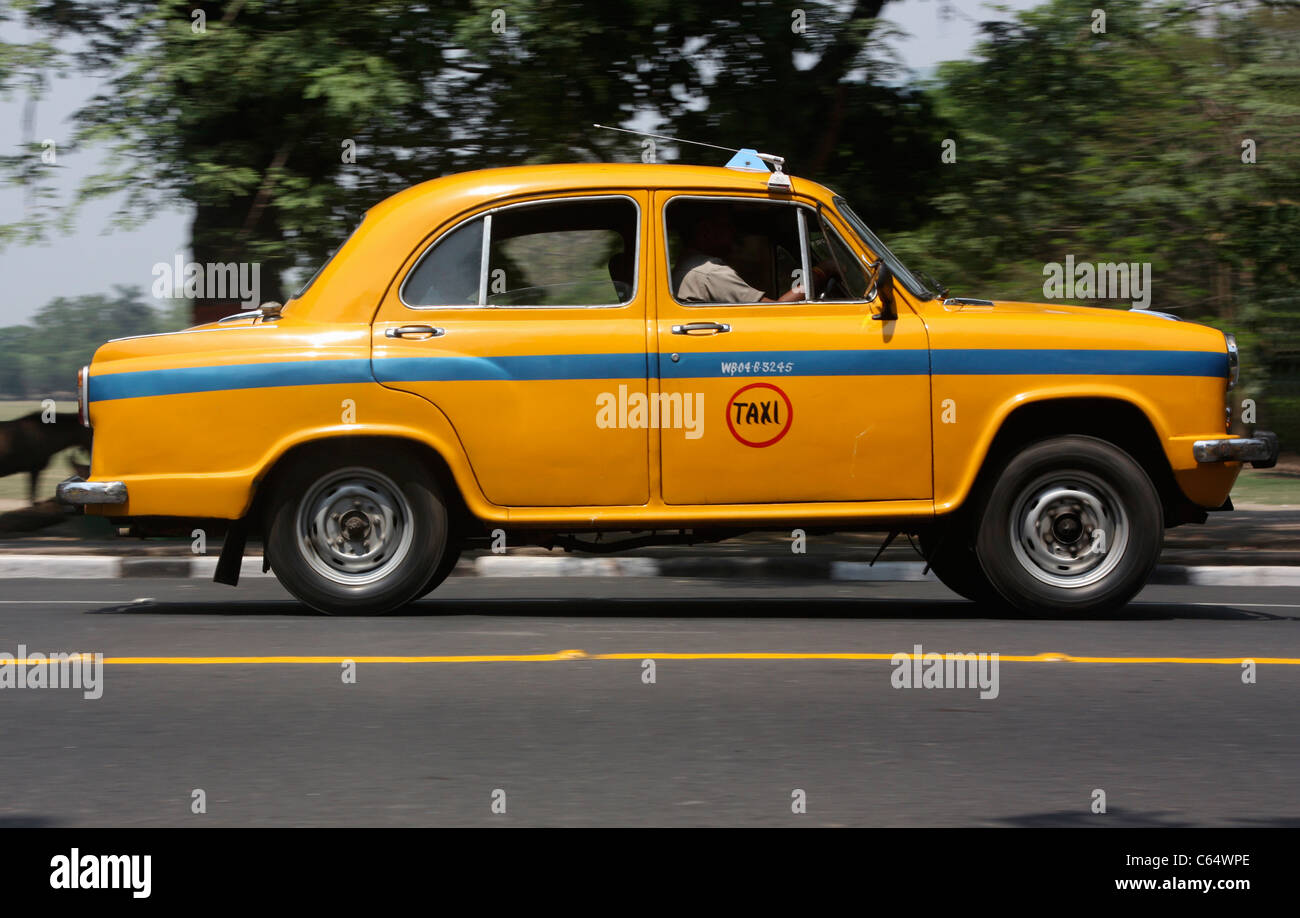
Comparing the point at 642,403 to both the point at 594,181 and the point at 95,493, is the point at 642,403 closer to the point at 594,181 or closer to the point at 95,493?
the point at 594,181

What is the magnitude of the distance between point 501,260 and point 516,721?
3.31m

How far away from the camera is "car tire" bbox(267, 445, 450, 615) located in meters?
8.70

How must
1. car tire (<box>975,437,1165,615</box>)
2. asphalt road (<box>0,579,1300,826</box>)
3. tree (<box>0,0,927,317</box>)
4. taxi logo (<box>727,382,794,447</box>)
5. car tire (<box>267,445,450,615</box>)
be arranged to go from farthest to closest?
tree (<box>0,0,927,317</box>) → car tire (<box>267,445,450,615</box>) → car tire (<box>975,437,1165,615</box>) → taxi logo (<box>727,382,794,447</box>) → asphalt road (<box>0,579,1300,826</box>)

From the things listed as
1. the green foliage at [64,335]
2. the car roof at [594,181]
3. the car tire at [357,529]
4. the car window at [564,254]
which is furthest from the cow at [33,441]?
the car window at [564,254]

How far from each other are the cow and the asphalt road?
685 centimetres

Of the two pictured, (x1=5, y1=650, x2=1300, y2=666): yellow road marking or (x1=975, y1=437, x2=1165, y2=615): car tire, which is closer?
(x1=5, y1=650, x2=1300, y2=666): yellow road marking

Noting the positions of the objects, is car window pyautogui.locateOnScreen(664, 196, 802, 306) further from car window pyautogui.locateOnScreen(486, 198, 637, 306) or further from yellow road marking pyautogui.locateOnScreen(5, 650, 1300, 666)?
yellow road marking pyautogui.locateOnScreen(5, 650, 1300, 666)

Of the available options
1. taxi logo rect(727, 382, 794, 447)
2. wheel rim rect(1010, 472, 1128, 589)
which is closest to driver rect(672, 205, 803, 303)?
taxi logo rect(727, 382, 794, 447)

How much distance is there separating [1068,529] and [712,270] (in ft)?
7.19

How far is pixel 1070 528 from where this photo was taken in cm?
873

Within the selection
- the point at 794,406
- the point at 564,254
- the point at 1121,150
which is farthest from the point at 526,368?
the point at 1121,150

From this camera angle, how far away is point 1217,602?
9961mm

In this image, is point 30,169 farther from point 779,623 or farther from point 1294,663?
point 1294,663
